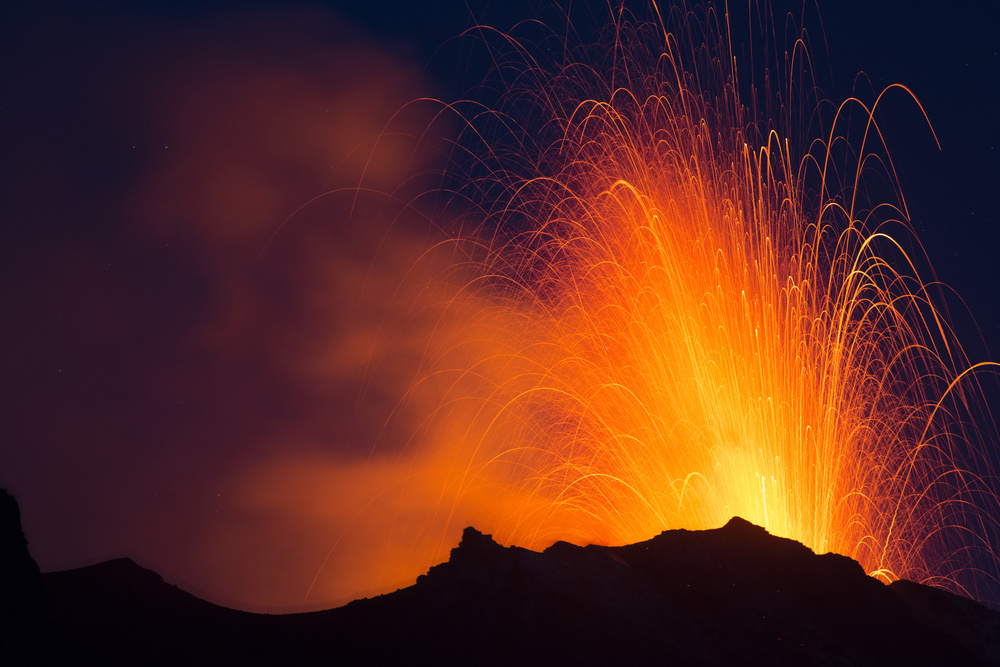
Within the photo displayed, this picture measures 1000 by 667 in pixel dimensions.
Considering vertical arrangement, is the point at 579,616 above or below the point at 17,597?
above

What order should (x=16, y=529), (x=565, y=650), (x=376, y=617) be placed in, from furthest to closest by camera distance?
(x=376, y=617)
(x=565, y=650)
(x=16, y=529)

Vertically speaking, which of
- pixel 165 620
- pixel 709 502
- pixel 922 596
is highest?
pixel 709 502

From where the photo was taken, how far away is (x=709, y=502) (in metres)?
31.2

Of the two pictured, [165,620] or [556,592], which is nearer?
[556,592]

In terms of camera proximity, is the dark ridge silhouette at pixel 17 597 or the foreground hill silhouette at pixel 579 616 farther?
the foreground hill silhouette at pixel 579 616

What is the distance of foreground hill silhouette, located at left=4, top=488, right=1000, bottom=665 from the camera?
789 inches

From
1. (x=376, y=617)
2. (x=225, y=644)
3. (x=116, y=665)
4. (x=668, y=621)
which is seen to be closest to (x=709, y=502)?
(x=668, y=621)

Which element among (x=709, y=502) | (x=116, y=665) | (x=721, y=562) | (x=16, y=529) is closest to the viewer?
(x=16, y=529)

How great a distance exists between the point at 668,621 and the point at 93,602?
19.5 meters

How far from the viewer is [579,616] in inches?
803

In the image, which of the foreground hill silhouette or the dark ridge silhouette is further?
the foreground hill silhouette

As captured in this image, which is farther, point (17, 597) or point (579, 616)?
point (579, 616)

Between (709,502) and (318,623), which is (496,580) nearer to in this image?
(318,623)

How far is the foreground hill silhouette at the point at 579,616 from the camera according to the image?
A: 2003cm
